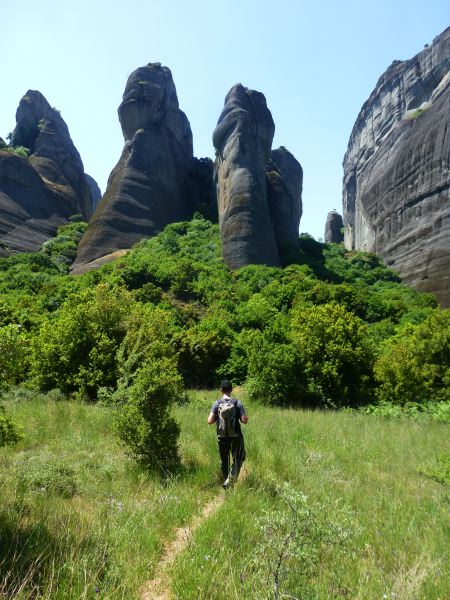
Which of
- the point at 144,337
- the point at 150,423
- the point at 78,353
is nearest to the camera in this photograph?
the point at 150,423

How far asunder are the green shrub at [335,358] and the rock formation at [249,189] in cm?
2051

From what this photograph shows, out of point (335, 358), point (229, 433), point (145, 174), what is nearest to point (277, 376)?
point (335, 358)

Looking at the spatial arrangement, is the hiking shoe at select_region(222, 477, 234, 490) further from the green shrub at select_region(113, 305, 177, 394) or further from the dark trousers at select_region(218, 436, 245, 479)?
the green shrub at select_region(113, 305, 177, 394)

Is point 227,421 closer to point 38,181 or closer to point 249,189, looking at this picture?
point 249,189

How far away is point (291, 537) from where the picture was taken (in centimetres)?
347

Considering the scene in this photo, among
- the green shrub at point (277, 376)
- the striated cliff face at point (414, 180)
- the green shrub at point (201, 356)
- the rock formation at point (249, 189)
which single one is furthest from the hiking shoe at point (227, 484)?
the striated cliff face at point (414, 180)

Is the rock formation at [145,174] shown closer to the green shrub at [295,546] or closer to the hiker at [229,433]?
the hiker at [229,433]

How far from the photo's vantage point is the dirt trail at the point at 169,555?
140 inches

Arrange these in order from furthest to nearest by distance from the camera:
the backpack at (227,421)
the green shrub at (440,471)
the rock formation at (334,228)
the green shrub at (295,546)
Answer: the rock formation at (334,228)
the green shrub at (440,471)
the backpack at (227,421)
the green shrub at (295,546)

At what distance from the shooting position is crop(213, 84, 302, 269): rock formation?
39844mm

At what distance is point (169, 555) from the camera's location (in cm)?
416

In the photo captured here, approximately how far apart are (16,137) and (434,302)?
6958cm

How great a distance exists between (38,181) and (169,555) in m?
59.9

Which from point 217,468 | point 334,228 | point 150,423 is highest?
point 334,228
